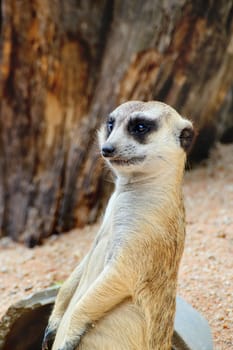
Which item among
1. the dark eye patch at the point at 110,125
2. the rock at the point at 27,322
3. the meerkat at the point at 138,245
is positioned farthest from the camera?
the rock at the point at 27,322

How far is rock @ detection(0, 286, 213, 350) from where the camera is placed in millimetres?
2191

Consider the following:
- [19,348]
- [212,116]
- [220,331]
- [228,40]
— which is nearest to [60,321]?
[19,348]

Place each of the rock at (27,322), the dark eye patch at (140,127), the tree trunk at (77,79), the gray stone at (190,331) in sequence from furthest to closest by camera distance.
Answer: the tree trunk at (77,79) < the rock at (27,322) < the gray stone at (190,331) < the dark eye patch at (140,127)

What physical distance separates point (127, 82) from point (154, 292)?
1871mm

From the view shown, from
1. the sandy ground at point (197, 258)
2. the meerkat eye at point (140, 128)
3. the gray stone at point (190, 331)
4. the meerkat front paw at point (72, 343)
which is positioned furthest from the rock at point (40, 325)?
the meerkat eye at point (140, 128)

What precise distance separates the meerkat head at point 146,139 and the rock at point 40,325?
2.56 feet

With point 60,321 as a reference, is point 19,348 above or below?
below

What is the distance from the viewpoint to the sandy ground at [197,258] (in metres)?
2.50

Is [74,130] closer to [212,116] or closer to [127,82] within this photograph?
[127,82]

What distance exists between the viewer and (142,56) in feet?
11.0

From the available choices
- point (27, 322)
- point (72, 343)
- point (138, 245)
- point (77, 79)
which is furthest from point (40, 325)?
point (77, 79)

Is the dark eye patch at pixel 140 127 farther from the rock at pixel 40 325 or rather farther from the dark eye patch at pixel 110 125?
the rock at pixel 40 325

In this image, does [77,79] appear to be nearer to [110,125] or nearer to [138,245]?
[110,125]

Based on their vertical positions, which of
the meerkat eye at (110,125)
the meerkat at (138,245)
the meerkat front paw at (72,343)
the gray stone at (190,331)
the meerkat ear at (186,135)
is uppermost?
the meerkat ear at (186,135)
